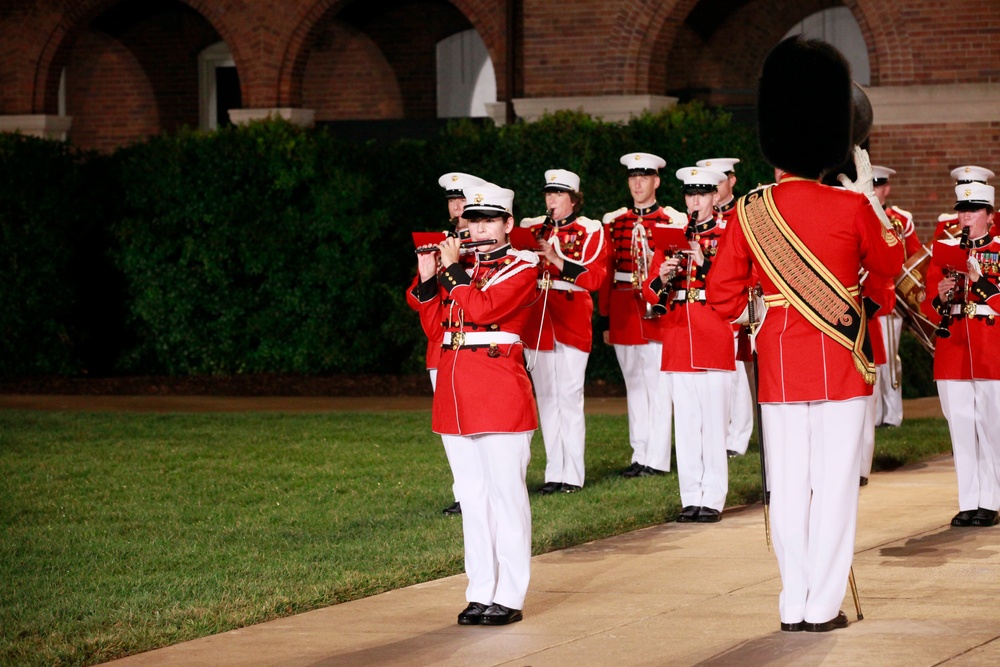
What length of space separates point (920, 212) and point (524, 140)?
15.7 feet

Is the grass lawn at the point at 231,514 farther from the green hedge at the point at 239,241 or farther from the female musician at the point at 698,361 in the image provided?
the green hedge at the point at 239,241

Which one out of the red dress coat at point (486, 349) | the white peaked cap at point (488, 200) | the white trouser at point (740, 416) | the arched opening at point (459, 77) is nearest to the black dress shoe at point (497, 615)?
the red dress coat at point (486, 349)

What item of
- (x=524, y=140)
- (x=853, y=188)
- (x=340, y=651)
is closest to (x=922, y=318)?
(x=853, y=188)

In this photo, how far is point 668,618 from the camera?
6.90m

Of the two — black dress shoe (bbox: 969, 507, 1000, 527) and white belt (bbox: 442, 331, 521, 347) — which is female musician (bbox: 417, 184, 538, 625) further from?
black dress shoe (bbox: 969, 507, 1000, 527)

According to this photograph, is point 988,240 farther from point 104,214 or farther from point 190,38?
point 190,38

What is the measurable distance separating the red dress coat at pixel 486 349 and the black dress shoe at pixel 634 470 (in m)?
4.17

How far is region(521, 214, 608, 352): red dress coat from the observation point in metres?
10.3

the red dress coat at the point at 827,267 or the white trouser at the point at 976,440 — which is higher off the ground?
the red dress coat at the point at 827,267

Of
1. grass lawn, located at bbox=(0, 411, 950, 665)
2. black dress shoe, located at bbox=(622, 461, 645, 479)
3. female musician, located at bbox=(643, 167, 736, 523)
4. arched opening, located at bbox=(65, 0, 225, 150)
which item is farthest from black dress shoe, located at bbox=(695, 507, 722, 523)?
arched opening, located at bbox=(65, 0, 225, 150)

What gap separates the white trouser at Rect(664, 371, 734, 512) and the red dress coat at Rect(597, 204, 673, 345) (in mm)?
1511

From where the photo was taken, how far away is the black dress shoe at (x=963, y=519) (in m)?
9.11

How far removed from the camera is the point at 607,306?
1173 centimetres

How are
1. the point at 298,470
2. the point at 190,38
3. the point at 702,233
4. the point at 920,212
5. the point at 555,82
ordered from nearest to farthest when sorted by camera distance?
the point at 702,233 < the point at 298,470 < the point at 920,212 < the point at 555,82 < the point at 190,38
